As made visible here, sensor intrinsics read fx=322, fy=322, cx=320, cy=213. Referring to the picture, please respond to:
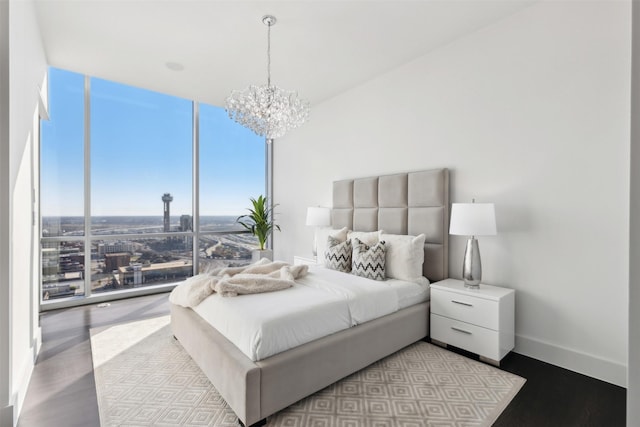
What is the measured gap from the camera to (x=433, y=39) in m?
3.12

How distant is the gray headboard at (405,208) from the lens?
10.3 feet

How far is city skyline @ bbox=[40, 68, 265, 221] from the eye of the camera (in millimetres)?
3988

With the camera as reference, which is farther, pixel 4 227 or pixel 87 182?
pixel 87 182

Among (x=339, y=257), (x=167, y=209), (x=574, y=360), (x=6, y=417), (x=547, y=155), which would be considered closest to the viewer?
(x=6, y=417)

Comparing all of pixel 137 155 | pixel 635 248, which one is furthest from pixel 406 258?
pixel 137 155

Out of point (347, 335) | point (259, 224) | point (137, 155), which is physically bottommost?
point (347, 335)

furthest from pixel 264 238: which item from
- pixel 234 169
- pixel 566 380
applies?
pixel 566 380

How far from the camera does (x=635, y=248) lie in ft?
1.93

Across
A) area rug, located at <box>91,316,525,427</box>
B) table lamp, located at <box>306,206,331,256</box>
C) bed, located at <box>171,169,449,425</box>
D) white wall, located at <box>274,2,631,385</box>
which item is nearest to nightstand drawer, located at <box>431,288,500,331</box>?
bed, located at <box>171,169,449,425</box>

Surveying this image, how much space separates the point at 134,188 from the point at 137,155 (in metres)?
0.47

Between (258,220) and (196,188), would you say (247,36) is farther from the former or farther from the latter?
(258,220)

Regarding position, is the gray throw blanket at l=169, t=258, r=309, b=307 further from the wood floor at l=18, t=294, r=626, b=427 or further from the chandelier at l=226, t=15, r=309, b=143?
the chandelier at l=226, t=15, r=309, b=143

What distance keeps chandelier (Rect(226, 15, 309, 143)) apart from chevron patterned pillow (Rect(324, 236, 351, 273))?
52.1 inches

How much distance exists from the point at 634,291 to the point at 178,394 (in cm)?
242
